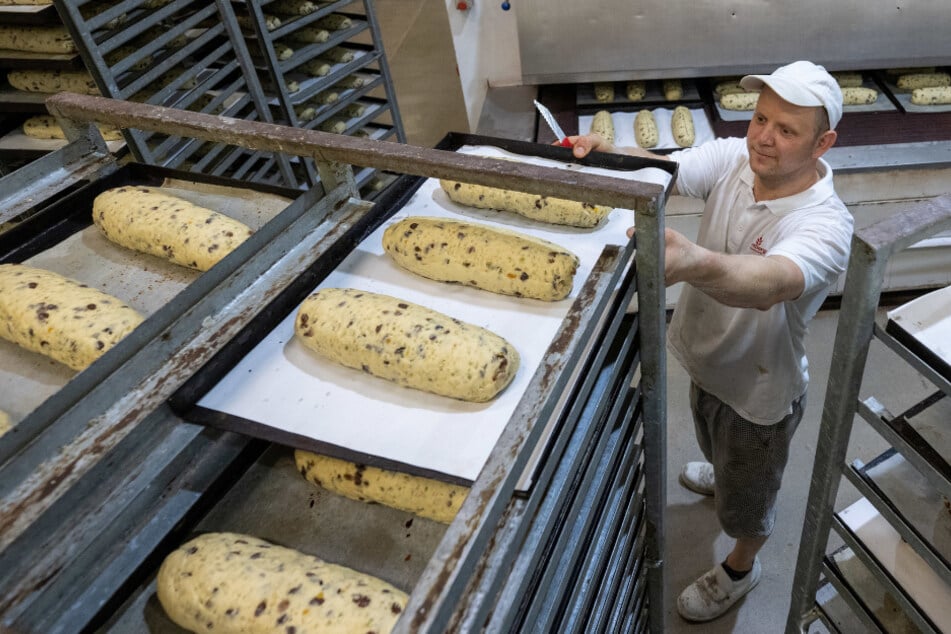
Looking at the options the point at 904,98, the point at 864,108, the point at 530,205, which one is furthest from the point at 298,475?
the point at 904,98

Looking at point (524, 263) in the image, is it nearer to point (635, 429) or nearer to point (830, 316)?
point (635, 429)

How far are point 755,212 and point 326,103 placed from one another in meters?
2.21

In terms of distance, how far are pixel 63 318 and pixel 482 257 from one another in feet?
2.99

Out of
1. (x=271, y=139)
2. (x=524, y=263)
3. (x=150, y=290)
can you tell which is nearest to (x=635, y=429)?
(x=524, y=263)

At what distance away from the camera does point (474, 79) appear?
3.72 m

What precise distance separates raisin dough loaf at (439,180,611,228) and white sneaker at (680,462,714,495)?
1547 millimetres

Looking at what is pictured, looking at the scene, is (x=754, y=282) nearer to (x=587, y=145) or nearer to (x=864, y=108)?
(x=587, y=145)

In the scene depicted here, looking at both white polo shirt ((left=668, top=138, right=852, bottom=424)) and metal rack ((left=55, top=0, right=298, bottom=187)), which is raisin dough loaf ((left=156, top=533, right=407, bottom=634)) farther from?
metal rack ((left=55, top=0, right=298, bottom=187))

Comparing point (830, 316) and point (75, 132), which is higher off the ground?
point (75, 132)

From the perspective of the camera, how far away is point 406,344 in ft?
4.09

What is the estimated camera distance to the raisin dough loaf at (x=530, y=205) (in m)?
1.56

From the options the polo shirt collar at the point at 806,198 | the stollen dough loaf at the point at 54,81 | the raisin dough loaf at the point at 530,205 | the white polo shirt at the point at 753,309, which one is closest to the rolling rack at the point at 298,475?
the raisin dough loaf at the point at 530,205

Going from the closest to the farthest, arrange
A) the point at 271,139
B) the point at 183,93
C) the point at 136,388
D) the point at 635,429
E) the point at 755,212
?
the point at 136,388 → the point at 271,139 → the point at 635,429 → the point at 755,212 → the point at 183,93

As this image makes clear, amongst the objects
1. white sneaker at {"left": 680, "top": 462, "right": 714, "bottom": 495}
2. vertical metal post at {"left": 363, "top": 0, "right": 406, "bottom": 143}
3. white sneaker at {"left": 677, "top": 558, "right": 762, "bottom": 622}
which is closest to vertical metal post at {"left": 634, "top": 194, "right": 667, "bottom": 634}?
white sneaker at {"left": 677, "top": 558, "right": 762, "bottom": 622}
